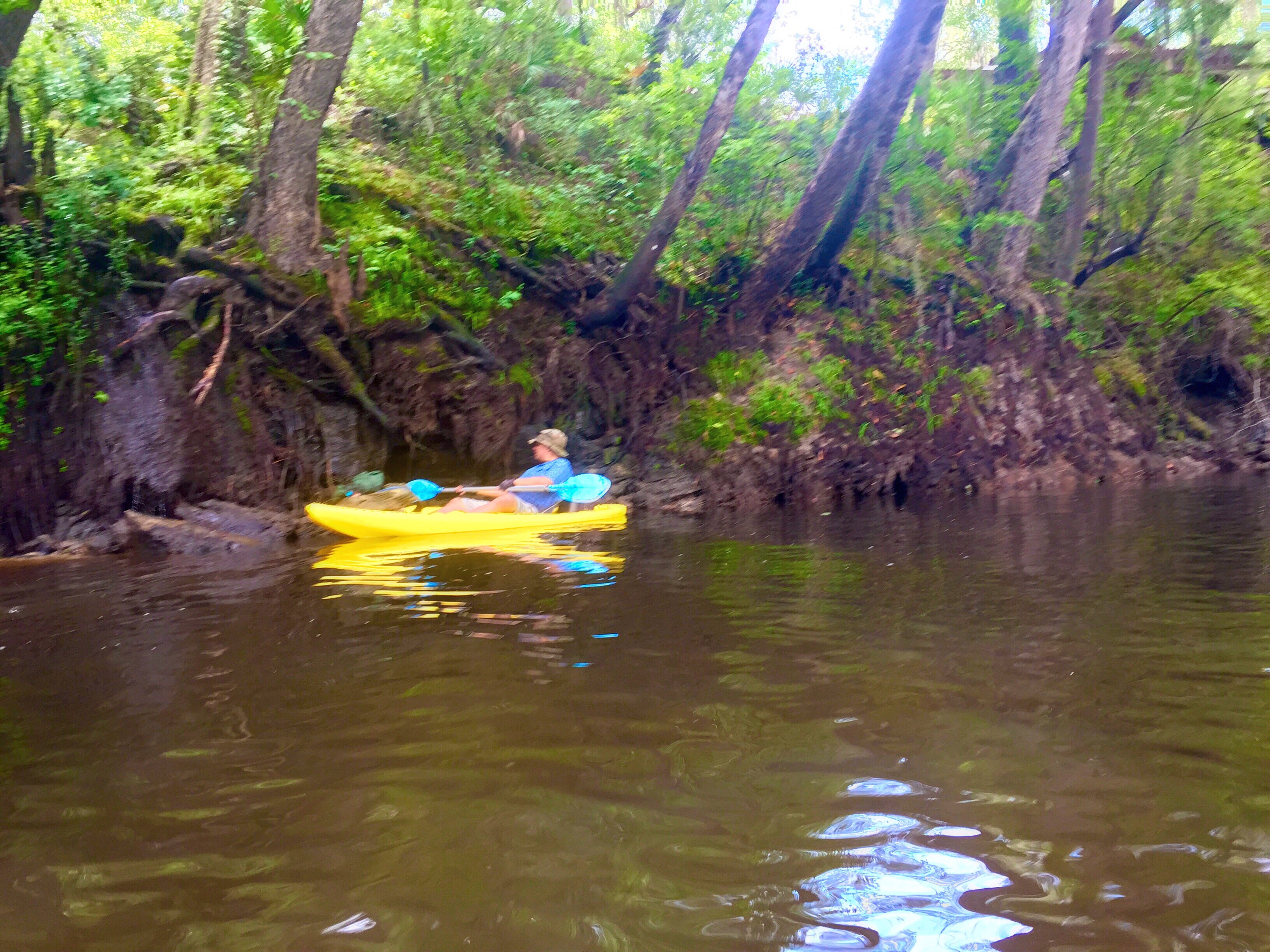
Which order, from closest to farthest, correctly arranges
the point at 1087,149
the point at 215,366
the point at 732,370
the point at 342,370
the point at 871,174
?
the point at 215,366
the point at 342,370
the point at 871,174
the point at 732,370
the point at 1087,149

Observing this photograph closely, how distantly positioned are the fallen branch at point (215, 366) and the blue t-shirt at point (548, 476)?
3.34m

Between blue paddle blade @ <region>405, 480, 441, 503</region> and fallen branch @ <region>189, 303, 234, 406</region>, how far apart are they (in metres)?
2.27

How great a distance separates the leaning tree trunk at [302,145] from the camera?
1012 centimetres

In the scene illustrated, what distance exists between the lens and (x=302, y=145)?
1038cm

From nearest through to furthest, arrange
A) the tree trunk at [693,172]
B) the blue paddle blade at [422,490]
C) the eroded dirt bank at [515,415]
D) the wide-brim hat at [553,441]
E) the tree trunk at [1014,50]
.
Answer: the eroded dirt bank at [515,415], the blue paddle blade at [422,490], the wide-brim hat at [553,441], the tree trunk at [693,172], the tree trunk at [1014,50]

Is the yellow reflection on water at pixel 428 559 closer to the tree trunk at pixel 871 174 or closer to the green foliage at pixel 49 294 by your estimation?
the green foliage at pixel 49 294

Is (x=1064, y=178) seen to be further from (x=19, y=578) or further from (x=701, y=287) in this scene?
(x=19, y=578)

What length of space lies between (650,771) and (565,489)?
7.40 metres

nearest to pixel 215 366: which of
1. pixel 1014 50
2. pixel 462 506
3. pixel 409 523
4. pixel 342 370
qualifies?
pixel 342 370

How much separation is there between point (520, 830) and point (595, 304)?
34.9 ft

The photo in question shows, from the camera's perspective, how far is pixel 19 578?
756 centimetres

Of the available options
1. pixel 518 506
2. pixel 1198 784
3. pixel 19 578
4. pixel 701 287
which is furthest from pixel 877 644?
pixel 701 287

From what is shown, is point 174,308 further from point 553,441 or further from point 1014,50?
point 1014,50

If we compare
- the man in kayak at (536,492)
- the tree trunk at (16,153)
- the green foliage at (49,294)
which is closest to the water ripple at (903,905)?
the man in kayak at (536,492)
